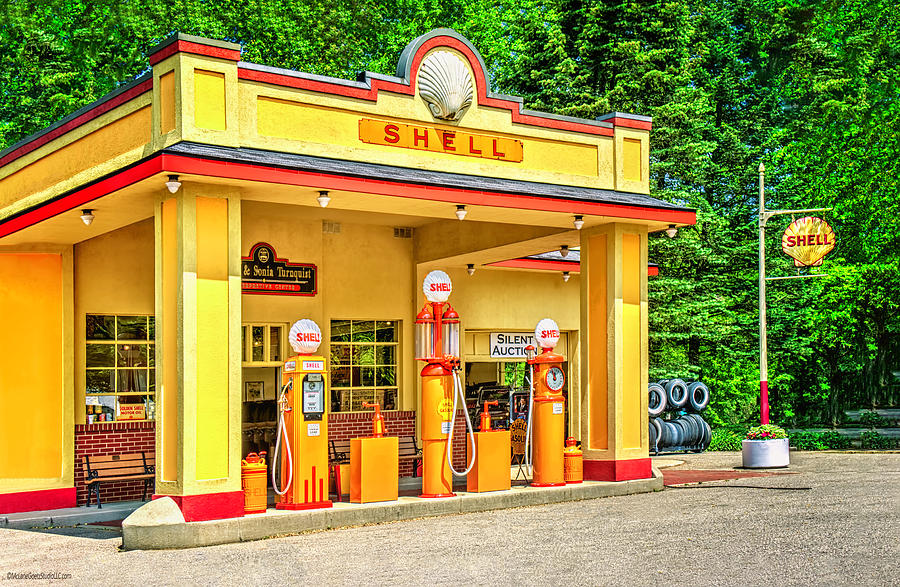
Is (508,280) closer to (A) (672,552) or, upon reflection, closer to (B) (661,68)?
(A) (672,552)

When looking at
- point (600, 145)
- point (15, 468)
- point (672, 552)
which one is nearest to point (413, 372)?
point (600, 145)

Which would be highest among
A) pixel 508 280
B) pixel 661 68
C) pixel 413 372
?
pixel 661 68

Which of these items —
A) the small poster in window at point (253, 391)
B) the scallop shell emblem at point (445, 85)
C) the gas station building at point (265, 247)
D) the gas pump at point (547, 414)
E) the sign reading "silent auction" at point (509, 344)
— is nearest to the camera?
the gas station building at point (265, 247)

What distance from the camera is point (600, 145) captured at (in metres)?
16.7

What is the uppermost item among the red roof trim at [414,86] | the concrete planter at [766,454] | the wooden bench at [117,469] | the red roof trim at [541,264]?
the red roof trim at [414,86]

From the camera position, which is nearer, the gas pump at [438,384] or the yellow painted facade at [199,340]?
the yellow painted facade at [199,340]

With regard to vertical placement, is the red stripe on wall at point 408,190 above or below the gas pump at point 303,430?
above

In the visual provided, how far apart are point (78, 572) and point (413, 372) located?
28.3 ft

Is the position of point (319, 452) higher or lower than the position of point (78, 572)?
higher

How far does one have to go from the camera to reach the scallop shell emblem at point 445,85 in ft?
48.4

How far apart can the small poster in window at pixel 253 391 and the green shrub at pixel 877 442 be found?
57.8 feet

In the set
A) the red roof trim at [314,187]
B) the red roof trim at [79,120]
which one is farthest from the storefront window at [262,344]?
the red roof trim at [79,120]

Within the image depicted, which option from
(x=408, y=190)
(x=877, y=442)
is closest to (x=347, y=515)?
(x=408, y=190)

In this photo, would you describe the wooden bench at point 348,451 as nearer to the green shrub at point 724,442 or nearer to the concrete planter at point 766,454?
the concrete planter at point 766,454
